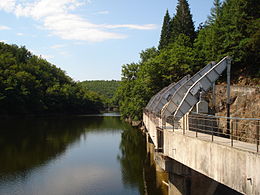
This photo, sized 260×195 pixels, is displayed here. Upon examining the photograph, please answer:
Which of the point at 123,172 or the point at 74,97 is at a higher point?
the point at 74,97

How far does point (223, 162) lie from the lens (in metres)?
9.59

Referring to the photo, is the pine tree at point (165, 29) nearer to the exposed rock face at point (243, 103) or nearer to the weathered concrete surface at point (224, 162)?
the exposed rock face at point (243, 103)

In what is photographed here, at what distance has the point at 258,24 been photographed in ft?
94.9

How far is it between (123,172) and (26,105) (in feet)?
247

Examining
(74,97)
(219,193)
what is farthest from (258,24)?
(74,97)

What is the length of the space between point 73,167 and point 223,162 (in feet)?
70.2

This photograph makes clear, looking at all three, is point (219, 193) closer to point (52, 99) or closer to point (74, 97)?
point (52, 99)

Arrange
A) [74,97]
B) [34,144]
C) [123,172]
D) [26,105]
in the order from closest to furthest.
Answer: [123,172]
[34,144]
[26,105]
[74,97]

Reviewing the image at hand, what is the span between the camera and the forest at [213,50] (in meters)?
32.6

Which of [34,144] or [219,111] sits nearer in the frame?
[219,111]

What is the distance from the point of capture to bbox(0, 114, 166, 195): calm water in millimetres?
22017

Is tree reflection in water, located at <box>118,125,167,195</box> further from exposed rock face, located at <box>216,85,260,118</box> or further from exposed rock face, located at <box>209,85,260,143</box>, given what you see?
exposed rock face, located at <box>216,85,260,118</box>

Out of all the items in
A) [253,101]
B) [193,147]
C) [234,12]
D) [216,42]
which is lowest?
[193,147]

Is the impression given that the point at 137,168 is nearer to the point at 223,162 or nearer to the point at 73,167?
the point at 73,167
